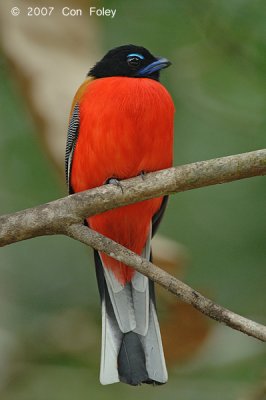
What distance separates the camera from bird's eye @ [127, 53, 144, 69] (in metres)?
3.90

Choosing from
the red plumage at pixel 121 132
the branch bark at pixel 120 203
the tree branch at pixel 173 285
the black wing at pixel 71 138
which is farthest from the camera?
the black wing at pixel 71 138

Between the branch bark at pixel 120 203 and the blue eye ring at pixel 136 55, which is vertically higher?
the blue eye ring at pixel 136 55

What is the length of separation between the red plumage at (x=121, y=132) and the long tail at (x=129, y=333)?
8 centimetres

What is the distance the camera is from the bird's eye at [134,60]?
3.90m

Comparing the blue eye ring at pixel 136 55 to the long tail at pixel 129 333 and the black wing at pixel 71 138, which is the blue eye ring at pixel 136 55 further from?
the long tail at pixel 129 333

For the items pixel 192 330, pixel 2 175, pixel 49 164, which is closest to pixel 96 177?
pixel 49 164

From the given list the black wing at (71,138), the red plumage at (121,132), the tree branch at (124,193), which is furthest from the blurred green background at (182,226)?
the tree branch at (124,193)

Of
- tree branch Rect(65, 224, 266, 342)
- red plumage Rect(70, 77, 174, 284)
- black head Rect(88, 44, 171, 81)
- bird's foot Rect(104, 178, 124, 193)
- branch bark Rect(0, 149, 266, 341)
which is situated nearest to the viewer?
tree branch Rect(65, 224, 266, 342)

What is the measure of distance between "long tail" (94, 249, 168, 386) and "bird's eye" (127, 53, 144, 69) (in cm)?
80

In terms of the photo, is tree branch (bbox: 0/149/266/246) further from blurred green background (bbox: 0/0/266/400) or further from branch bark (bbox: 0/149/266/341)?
blurred green background (bbox: 0/0/266/400)

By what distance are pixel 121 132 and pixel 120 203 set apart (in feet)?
1.56

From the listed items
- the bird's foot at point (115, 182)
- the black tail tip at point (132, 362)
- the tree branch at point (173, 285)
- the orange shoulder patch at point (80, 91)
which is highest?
the orange shoulder patch at point (80, 91)

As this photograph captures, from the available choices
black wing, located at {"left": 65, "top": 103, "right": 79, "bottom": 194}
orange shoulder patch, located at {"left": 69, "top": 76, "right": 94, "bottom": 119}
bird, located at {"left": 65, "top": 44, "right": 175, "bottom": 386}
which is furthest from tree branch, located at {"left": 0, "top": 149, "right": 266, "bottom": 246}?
orange shoulder patch, located at {"left": 69, "top": 76, "right": 94, "bottom": 119}

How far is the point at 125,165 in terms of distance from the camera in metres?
3.65
